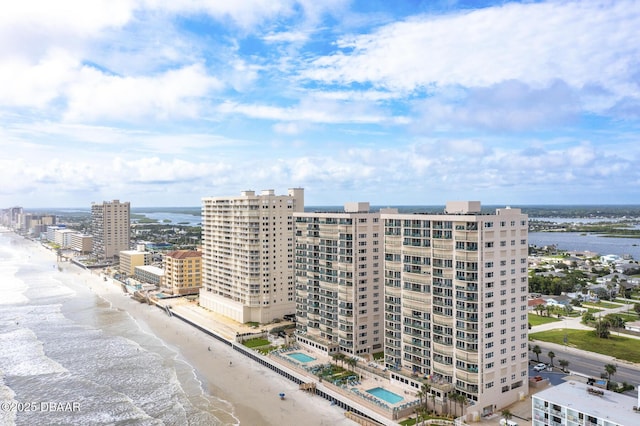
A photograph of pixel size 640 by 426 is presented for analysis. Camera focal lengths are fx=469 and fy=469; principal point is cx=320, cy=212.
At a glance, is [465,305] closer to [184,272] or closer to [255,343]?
[255,343]

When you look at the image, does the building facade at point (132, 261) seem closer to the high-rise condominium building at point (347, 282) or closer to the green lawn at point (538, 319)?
the high-rise condominium building at point (347, 282)

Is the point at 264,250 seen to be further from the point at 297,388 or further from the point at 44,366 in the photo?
the point at 44,366

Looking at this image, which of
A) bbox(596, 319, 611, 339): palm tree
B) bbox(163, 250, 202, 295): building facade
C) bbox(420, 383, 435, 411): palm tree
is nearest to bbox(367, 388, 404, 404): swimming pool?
bbox(420, 383, 435, 411): palm tree

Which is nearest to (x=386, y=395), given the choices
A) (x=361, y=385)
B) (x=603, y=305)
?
(x=361, y=385)

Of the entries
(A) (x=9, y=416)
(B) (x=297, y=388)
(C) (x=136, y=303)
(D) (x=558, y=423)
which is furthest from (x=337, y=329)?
(C) (x=136, y=303)

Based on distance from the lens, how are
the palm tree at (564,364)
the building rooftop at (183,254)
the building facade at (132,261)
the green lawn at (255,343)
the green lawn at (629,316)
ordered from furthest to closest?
the building facade at (132,261)
the building rooftop at (183,254)
the green lawn at (629,316)
the green lawn at (255,343)
the palm tree at (564,364)

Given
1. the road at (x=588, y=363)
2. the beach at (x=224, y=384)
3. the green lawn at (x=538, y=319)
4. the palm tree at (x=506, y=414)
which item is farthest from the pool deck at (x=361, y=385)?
the green lawn at (x=538, y=319)
